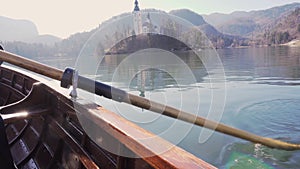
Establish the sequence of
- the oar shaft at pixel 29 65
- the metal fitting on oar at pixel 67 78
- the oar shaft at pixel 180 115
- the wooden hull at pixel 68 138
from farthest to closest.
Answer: the oar shaft at pixel 29 65
the oar shaft at pixel 180 115
the metal fitting on oar at pixel 67 78
the wooden hull at pixel 68 138

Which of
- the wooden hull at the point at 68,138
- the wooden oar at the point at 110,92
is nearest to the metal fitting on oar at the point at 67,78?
the wooden oar at the point at 110,92

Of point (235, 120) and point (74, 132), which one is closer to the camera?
point (74, 132)

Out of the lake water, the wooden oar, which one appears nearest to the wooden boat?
the wooden oar

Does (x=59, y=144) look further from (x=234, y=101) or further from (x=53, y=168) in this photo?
(x=234, y=101)

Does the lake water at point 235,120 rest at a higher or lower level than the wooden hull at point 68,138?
lower

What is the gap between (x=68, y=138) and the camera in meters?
2.40

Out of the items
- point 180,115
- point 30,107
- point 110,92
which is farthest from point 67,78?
point 180,115

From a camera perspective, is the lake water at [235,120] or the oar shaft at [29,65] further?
the lake water at [235,120]

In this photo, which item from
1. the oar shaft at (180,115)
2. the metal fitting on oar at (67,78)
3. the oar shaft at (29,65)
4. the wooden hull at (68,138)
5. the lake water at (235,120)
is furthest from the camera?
the lake water at (235,120)

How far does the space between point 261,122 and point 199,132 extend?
2.07 meters

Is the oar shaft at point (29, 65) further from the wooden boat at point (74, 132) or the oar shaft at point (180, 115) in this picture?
the oar shaft at point (180, 115)

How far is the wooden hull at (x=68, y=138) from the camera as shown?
57.4 inches

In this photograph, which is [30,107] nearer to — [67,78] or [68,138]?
[68,138]

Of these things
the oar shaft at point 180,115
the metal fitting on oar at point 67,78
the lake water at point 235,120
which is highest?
the metal fitting on oar at point 67,78
